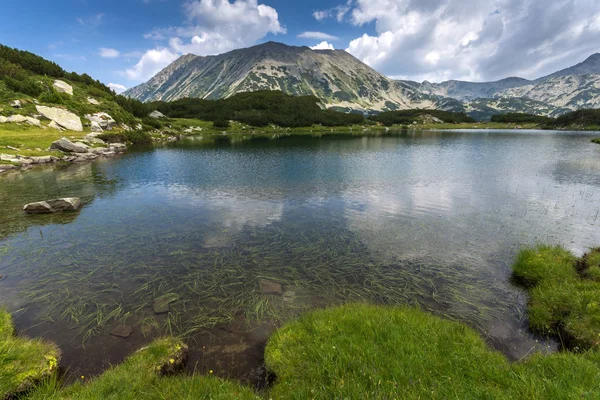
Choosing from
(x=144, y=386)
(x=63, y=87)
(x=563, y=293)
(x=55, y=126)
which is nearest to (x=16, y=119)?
(x=55, y=126)

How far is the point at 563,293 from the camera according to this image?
521 inches

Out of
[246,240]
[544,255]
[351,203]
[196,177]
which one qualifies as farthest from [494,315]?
[196,177]

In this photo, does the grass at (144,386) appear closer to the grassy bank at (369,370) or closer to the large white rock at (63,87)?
the grassy bank at (369,370)

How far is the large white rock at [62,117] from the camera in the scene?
93188 millimetres

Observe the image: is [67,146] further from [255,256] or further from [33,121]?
[255,256]

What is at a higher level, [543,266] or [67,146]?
[67,146]

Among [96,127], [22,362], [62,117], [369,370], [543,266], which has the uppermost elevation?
[62,117]

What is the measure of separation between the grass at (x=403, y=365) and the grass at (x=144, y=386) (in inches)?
63.7

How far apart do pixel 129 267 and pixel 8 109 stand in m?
113

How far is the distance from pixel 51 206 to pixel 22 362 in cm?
2624

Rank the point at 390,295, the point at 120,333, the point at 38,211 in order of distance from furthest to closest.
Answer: the point at 38,211 → the point at 390,295 → the point at 120,333

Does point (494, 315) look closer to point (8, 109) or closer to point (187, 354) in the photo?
point (187, 354)

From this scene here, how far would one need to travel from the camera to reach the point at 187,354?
35.2 feet

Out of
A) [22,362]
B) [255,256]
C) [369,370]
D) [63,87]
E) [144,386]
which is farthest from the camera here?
[63,87]
